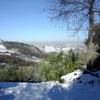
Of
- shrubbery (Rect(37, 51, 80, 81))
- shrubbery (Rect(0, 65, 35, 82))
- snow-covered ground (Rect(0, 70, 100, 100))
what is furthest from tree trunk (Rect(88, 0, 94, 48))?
snow-covered ground (Rect(0, 70, 100, 100))

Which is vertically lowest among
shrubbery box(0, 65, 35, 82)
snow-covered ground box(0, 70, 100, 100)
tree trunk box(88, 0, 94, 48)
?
shrubbery box(0, 65, 35, 82)

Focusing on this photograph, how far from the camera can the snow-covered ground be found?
23.2ft

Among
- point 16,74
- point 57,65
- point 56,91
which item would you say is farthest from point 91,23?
point 56,91

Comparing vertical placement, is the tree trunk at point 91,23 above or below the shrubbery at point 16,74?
above

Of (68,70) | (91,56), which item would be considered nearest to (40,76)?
(68,70)

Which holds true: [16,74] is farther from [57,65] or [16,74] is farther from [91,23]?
[91,23]

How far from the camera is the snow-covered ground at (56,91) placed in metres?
7.09

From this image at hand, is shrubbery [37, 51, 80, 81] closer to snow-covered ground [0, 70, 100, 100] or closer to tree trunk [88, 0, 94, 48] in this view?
tree trunk [88, 0, 94, 48]

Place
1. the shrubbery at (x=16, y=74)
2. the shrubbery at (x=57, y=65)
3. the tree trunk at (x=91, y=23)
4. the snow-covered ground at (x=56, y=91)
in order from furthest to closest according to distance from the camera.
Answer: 1. the tree trunk at (x=91, y=23)
2. the shrubbery at (x=16, y=74)
3. the shrubbery at (x=57, y=65)
4. the snow-covered ground at (x=56, y=91)

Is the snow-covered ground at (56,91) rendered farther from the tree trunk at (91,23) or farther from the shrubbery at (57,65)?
the tree trunk at (91,23)

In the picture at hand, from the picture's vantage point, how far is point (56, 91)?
7.77m

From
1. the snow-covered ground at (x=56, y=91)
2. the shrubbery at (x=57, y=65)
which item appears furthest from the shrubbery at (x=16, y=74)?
the snow-covered ground at (x=56, y=91)

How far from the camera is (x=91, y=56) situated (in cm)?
1276

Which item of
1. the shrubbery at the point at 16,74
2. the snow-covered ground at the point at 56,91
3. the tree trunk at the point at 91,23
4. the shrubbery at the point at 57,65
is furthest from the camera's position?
the tree trunk at the point at 91,23
